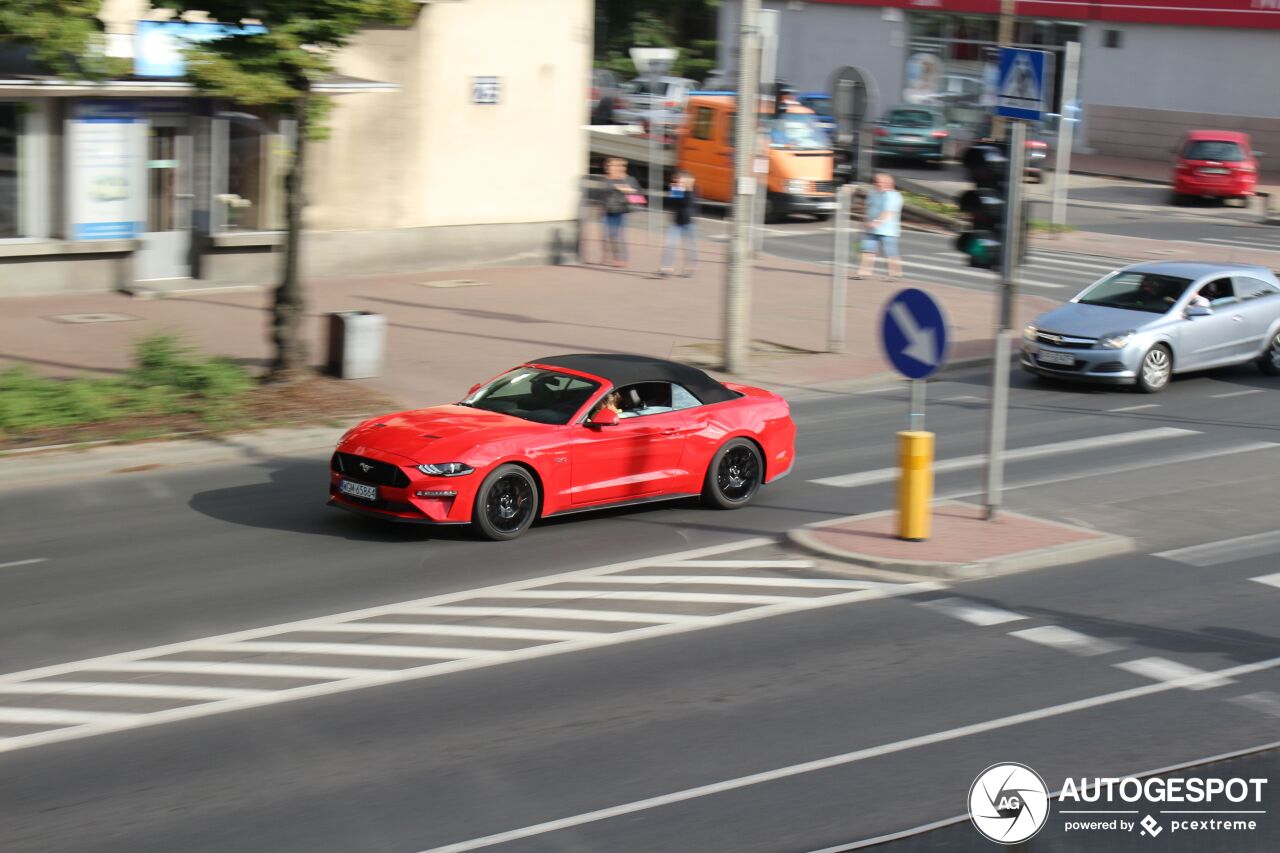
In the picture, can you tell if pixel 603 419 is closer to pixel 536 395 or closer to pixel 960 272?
pixel 536 395

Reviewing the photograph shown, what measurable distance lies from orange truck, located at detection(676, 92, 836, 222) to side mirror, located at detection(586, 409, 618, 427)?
2344 centimetres

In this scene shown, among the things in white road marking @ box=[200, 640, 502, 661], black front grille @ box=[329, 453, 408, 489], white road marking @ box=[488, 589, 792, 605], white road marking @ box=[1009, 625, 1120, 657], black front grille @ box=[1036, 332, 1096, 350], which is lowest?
white road marking @ box=[200, 640, 502, 661]

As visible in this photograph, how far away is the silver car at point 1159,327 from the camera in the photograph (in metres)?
19.9

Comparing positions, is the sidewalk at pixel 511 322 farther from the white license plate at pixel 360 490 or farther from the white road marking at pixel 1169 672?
the white road marking at pixel 1169 672

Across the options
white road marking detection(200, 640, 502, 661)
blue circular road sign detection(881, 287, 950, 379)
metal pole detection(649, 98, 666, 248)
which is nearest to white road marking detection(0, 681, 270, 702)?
white road marking detection(200, 640, 502, 661)

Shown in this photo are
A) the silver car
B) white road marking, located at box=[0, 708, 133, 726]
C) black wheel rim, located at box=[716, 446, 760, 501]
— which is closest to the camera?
white road marking, located at box=[0, 708, 133, 726]

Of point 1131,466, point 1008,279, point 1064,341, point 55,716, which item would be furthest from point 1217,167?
point 55,716

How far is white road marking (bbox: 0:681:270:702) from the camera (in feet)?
29.8

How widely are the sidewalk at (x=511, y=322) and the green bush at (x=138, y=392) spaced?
1505 mm

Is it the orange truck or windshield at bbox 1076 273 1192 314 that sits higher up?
the orange truck

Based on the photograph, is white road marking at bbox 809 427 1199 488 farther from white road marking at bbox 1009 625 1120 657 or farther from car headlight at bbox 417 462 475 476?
car headlight at bbox 417 462 475 476

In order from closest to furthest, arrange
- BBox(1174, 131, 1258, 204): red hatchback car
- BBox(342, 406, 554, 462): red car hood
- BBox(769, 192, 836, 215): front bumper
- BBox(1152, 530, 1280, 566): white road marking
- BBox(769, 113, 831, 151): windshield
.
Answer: BBox(342, 406, 554, 462): red car hood, BBox(1152, 530, 1280, 566): white road marking, BBox(769, 113, 831, 151): windshield, BBox(769, 192, 836, 215): front bumper, BBox(1174, 131, 1258, 204): red hatchback car

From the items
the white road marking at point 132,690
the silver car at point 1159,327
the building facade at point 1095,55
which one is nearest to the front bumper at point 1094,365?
the silver car at point 1159,327

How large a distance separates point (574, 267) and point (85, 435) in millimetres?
14830
